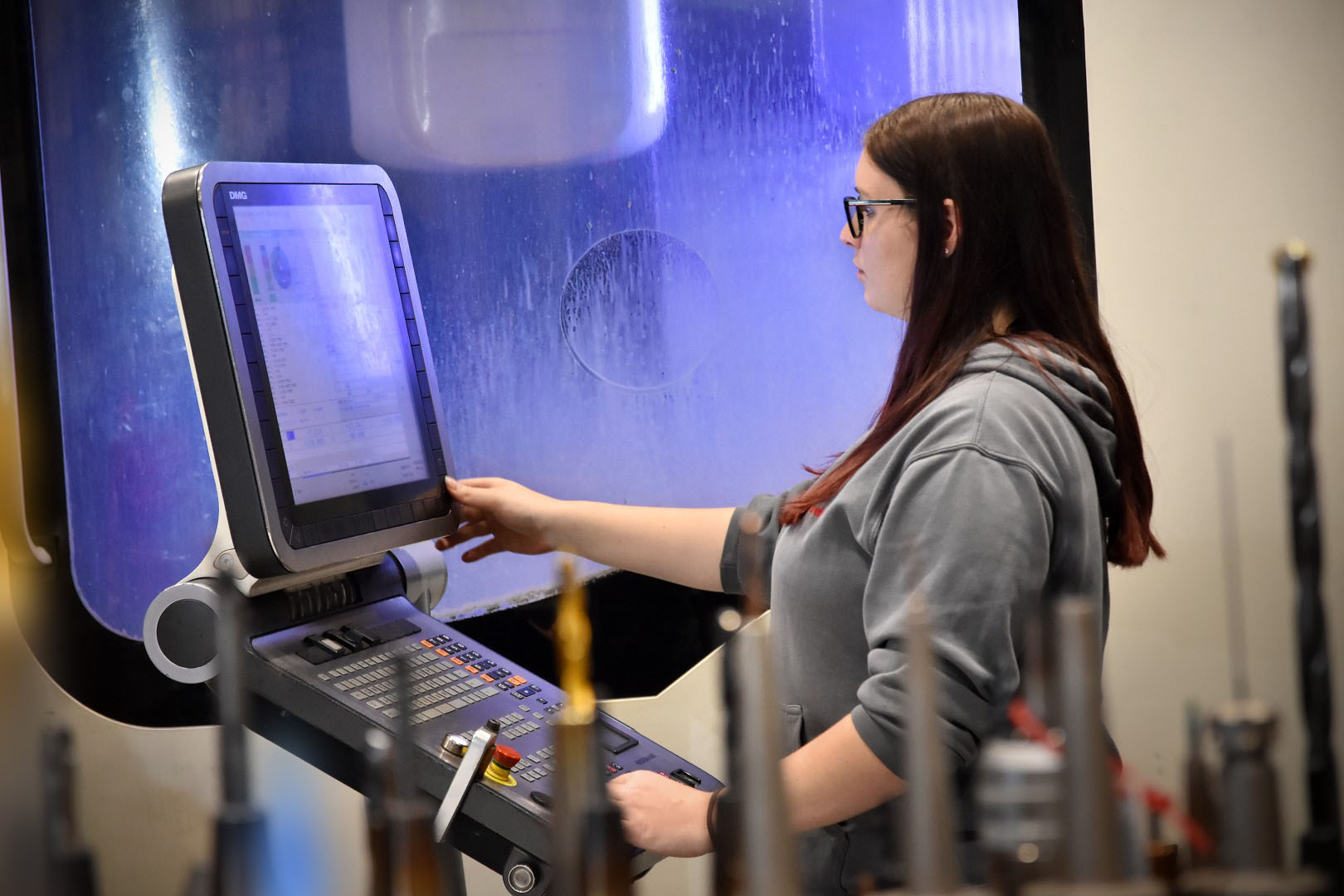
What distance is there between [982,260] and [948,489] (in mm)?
302

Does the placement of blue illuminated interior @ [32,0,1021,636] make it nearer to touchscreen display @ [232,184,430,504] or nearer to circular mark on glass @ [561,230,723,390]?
circular mark on glass @ [561,230,723,390]

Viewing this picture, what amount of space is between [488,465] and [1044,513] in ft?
5.24

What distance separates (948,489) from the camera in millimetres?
1300

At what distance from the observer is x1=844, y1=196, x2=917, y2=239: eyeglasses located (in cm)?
150

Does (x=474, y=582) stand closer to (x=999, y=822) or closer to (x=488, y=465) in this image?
(x=488, y=465)

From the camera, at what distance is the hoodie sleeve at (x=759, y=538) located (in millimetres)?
1787

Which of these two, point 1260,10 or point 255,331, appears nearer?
point 255,331

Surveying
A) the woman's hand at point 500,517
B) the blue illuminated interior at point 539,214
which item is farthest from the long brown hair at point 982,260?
the blue illuminated interior at point 539,214

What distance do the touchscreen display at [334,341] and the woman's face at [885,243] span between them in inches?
25.2

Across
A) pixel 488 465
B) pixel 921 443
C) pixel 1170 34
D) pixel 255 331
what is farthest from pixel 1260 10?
pixel 255 331

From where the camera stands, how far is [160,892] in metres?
2.75

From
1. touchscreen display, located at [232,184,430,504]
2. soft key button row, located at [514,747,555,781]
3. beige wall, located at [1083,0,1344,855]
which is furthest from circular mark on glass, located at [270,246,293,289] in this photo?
beige wall, located at [1083,0,1344,855]

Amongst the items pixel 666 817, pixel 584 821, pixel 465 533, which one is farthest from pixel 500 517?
pixel 584 821

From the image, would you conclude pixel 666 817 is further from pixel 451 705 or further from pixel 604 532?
Answer: pixel 604 532
